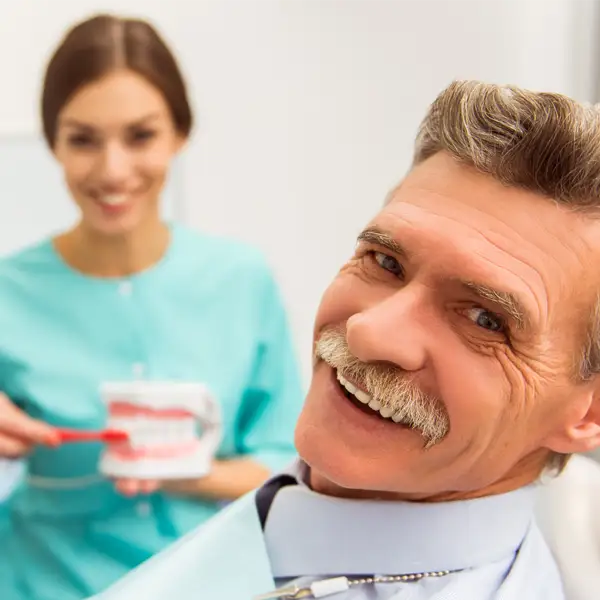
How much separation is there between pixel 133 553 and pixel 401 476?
1.97ft

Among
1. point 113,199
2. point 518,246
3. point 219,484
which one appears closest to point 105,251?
point 113,199

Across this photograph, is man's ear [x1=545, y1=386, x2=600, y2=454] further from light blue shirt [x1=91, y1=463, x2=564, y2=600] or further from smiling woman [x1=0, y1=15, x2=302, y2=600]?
smiling woman [x1=0, y1=15, x2=302, y2=600]

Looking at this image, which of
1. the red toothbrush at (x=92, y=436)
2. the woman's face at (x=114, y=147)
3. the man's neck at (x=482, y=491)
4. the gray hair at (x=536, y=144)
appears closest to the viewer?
the gray hair at (x=536, y=144)

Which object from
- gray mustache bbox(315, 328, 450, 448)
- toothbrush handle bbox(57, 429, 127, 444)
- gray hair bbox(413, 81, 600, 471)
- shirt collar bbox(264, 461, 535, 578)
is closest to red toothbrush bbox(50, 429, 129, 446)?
toothbrush handle bbox(57, 429, 127, 444)

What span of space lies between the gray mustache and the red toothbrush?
1.65ft

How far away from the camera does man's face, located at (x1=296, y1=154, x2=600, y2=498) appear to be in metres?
0.64

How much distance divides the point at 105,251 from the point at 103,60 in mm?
285

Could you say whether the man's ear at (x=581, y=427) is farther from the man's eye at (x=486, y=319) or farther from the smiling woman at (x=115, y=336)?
the smiling woman at (x=115, y=336)

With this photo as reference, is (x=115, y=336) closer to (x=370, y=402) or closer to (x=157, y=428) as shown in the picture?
(x=157, y=428)

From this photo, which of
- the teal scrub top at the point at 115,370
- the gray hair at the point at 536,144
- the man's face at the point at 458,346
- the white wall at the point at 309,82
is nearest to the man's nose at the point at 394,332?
the man's face at the point at 458,346

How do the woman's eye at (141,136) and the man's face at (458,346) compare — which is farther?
the woman's eye at (141,136)

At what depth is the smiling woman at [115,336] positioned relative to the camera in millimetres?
1140

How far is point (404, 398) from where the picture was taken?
65 centimetres

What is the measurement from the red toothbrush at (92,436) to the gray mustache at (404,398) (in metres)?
0.50
